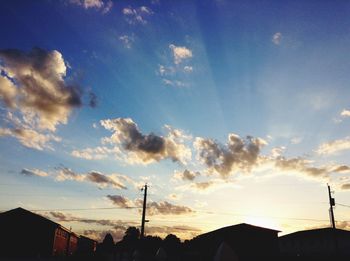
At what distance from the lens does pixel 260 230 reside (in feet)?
127

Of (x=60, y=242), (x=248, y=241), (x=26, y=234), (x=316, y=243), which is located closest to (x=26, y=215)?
(x=26, y=234)

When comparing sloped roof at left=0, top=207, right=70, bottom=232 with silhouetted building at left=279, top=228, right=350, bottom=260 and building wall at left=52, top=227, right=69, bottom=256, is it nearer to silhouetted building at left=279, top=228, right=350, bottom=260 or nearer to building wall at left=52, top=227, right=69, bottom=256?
building wall at left=52, top=227, right=69, bottom=256

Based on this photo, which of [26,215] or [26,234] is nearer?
[26,234]

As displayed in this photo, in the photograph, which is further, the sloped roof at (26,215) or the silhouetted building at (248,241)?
the sloped roof at (26,215)

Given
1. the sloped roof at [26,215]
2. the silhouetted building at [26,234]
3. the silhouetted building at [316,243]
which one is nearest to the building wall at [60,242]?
the silhouetted building at [26,234]

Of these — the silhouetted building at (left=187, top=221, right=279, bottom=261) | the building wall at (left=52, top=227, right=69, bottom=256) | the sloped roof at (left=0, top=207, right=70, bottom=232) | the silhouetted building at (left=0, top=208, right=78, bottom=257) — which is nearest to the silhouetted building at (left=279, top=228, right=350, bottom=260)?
the silhouetted building at (left=187, top=221, right=279, bottom=261)

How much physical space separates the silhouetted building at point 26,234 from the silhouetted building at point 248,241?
868 inches

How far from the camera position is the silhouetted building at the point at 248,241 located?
37.8 meters

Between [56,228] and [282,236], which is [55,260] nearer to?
[56,228]

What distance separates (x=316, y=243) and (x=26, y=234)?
3967 centimetres

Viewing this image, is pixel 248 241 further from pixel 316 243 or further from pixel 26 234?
pixel 26 234

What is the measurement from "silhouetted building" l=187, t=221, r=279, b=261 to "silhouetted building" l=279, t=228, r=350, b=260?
142 inches

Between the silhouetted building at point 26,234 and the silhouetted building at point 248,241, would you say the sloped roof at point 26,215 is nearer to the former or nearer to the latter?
the silhouetted building at point 26,234

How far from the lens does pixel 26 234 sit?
151ft
